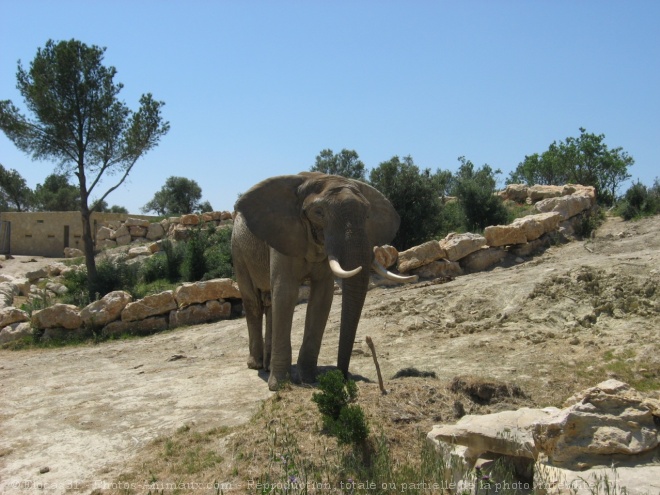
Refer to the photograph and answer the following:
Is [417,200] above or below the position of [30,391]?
above

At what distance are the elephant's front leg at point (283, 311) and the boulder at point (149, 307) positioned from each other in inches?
323

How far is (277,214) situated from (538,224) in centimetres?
931

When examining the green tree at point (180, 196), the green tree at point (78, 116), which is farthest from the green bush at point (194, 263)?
the green tree at point (180, 196)

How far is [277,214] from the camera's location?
25.2 ft

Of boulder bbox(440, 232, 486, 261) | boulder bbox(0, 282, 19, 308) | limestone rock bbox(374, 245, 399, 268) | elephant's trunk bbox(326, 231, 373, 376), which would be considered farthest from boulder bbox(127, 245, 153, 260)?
elephant's trunk bbox(326, 231, 373, 376)

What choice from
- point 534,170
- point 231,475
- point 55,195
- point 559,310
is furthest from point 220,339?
point 55,195

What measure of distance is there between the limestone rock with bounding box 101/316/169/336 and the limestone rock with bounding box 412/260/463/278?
6319 millimetres

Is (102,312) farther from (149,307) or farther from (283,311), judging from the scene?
(283,311)

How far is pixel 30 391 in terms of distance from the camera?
8852 millimetres

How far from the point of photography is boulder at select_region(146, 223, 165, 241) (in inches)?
1190

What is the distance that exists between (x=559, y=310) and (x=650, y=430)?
5632 millimetres

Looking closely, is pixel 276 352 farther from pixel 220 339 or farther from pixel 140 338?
pixel 140 338

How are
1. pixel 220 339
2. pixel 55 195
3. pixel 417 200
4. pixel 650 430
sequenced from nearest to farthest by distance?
pixel 650 430 → pixel 220 339 → pixel 417 200 → pixel 55 195

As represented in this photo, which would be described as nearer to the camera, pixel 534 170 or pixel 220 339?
pixel 220 339
